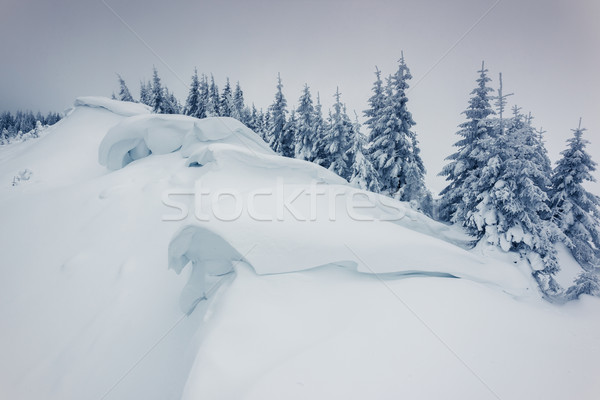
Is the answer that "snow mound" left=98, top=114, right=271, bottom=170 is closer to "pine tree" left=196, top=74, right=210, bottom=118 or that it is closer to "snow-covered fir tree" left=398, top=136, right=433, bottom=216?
"snow-covered fir tree" left=398, top=136, right=433, bottom=216

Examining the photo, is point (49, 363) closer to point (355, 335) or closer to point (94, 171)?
point (355, 335)

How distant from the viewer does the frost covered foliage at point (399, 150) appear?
1698 cm

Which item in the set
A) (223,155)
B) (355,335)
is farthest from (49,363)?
(223,155)

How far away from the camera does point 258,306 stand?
13.5ft

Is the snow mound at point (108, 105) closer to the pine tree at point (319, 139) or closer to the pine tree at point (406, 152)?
the pine tree at point (319, 139)

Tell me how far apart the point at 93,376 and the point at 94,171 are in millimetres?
13332

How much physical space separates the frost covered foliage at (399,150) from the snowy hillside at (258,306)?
884 centimetres

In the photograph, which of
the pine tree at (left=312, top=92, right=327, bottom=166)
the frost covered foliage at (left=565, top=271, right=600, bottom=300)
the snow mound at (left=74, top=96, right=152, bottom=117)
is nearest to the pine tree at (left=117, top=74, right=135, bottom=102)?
the snow mound at (left=74, top=96, right=152, bottom=117)

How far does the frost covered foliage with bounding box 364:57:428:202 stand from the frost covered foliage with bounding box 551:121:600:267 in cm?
784

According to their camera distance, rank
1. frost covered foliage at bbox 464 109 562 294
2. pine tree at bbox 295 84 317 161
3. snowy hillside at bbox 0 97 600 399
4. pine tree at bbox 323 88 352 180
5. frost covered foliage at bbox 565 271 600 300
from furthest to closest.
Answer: pine tree at bbox 295 84 317 161 < pine tree at bbox 323 88 352 180 < frost covered foliage at bbox 464 109 562 294 < frost covered foliage at bbox 565 271 600 300 < snowy hillside at bbox 0 97 600 399

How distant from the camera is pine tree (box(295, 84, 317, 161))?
80.8 feet

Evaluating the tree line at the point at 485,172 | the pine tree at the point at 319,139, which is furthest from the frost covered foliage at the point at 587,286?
the pine tree at the point at 319,139

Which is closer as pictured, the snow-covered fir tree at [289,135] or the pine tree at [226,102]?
the snow-covered fir tree at [289,135]

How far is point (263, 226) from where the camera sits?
5.70 m
